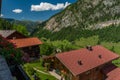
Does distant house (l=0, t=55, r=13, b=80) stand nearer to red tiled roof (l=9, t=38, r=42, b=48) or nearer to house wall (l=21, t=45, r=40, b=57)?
red tiled roof (l=9, t=38, r=42, b=48)

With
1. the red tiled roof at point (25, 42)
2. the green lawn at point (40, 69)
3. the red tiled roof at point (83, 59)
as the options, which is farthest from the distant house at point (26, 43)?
the red tiled roof at point (83, 59)

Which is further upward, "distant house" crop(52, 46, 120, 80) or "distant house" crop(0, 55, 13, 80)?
"distant house" crop(0, 55, 13, 80)

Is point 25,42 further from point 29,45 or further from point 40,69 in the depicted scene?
point 40,69

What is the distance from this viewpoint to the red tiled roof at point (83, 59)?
166ft

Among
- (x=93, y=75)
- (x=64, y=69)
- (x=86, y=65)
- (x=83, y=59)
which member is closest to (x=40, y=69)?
(x=64, y=69)

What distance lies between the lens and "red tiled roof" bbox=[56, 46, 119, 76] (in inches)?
1989

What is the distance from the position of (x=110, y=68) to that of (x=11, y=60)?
167 ft

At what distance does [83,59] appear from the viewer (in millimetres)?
55125

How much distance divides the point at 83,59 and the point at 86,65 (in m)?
2.60

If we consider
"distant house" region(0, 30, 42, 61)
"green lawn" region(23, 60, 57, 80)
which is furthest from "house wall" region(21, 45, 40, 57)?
"green lawn" region(23, 60, 57, 80)

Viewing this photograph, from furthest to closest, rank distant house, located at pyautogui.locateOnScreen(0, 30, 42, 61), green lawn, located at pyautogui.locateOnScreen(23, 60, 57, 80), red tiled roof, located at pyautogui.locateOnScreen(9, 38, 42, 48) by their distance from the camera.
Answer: distant house, located at pyautogui.locateOnScreen(0, 30, 42, 61), red tiled roof, located at pyautogui.locateOnScreen(9, 38, 42, 48), green lawn, located at pyautogui.locateOnScreen(23, 60, 57, 80)

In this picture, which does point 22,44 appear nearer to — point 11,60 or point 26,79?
point 11,60

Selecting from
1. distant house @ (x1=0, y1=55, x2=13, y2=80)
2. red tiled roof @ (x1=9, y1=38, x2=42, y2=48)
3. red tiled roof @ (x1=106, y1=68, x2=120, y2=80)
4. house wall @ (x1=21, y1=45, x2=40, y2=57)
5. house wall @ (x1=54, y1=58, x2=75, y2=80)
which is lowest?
red tiled roof @ (x1=106, y1=68, x2=120, y2=80)

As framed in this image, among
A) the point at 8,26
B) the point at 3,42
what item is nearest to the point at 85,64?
the point at 3,42
